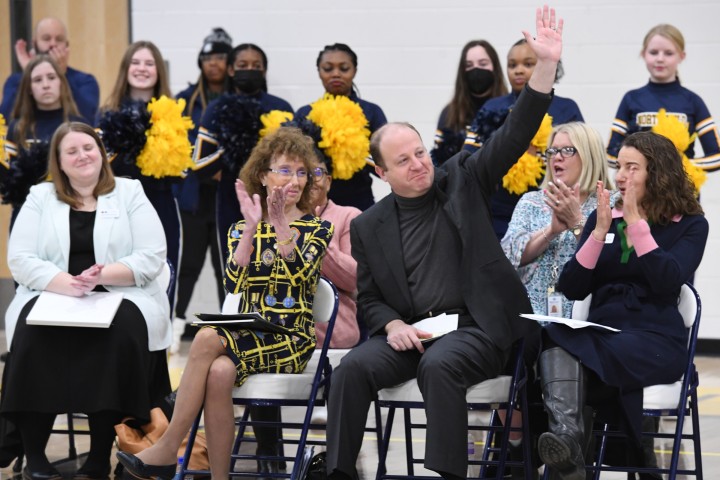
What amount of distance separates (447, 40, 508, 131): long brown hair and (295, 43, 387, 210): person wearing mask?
0.38 metres

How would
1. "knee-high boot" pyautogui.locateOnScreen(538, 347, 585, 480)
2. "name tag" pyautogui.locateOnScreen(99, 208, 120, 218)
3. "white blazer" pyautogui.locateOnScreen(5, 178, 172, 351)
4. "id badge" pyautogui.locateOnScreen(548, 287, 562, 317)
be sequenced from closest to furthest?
"knee-high boot" pyautogui.locateOnScreen(538, 347, 585, 480), "id badge" pyautogui.locateOnScreen(548, 287, 562, 317), "white blazer" pyautogui.locateOnScreen(5, 178, 172, 351), "name tag" pyautogui.locateOnScreen(99, 208, 120, 218)

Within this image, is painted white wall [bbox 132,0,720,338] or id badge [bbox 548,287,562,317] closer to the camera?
id badge [bbox 548,287,562,317]

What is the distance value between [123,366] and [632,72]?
4.32m

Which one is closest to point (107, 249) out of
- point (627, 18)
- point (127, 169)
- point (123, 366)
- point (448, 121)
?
point (123, 366)

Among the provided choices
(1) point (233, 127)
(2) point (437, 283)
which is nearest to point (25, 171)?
(1) point (233, 127)

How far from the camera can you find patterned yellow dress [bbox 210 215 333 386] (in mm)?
4523

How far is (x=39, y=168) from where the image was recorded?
632cm

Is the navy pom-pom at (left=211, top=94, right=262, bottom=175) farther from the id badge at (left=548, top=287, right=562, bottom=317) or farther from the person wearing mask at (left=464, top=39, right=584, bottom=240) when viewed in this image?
the id badge at (left=548, top=287, right=562, bottom=317)

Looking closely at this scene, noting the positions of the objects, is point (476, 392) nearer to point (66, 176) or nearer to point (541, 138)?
point (541, 138)

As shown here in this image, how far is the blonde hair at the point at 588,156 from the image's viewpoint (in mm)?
4922

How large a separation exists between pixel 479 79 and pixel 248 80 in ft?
4.35

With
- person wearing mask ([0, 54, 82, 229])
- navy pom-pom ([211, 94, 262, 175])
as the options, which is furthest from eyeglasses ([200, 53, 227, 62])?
navy pom-pom ([211, 94, 262, 175])

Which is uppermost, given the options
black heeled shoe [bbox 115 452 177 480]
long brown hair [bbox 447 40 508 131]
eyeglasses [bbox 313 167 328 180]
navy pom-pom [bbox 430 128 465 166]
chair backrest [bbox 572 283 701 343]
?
long brown hair [bbox 447 40 508 131]

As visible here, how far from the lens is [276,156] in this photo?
4828 millimetres
